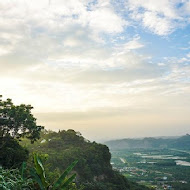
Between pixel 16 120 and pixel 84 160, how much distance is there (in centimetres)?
2170

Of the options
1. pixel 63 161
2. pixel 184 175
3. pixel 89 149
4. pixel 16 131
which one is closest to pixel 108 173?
pixel 89 149

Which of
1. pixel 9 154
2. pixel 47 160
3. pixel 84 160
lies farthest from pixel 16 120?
pixel 84 160

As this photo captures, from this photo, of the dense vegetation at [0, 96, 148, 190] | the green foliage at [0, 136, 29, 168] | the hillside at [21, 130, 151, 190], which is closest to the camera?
the dense vegetation at [0, 96, 148, 190]

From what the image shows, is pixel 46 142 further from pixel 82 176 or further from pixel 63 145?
pixel 82 176

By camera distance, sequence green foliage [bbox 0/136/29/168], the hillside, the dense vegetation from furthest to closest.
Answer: the hillside, green foliage [bbox 0/136/29/168], the dense vegetation

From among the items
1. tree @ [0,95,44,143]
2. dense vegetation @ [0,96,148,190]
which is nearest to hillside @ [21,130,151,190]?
dense vegetation @ [0,96,148,190]

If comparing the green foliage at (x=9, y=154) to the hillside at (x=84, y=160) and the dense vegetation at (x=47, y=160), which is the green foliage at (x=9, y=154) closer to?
the dense vegetation at (x=47, y=160)

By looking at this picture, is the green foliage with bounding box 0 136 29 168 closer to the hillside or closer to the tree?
the tree

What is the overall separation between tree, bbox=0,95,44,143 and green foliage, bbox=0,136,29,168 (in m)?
0.75

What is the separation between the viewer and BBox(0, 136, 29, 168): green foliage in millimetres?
15758

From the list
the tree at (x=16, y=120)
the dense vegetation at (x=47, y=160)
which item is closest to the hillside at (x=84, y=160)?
the dense vegetation at (x=47, y=160)

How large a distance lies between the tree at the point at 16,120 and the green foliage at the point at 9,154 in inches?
29.7

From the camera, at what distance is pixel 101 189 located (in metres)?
26.7

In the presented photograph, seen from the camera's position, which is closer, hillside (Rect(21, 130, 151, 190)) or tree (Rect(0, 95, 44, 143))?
tree (Rect(0, 95, 44, 143))
